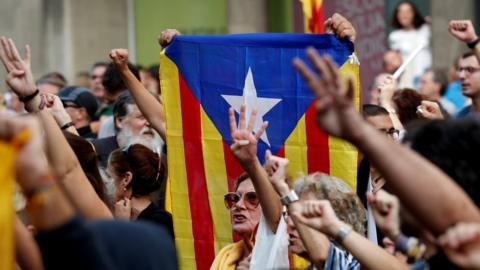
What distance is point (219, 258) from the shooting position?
21.0ft

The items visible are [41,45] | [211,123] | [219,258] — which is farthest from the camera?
[41,45]

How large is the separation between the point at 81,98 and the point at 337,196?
16.3 ft

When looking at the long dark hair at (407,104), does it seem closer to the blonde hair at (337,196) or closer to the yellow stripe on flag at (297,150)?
the yellow stripe on flag at (297,150)

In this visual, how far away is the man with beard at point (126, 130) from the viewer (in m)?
9.27

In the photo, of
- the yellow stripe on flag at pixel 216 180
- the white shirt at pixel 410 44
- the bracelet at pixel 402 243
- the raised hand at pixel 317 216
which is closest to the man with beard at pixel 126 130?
the yellow stripe on flag at pixel 216 180

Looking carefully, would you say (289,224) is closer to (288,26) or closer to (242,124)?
(242,124)

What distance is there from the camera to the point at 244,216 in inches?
256

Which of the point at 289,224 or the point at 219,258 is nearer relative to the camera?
the point at 289,224

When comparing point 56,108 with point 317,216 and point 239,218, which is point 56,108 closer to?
point 239,218

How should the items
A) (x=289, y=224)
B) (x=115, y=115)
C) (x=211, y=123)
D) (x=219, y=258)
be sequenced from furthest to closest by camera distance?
(x=115, y=115), (x=211, y=123), (x=219, y=258), (x=289, y=224)

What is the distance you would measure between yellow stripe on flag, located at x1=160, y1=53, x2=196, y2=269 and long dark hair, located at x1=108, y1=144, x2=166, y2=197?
11 cm

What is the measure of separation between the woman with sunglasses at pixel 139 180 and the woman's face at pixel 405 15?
6660mm

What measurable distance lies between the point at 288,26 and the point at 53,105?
10805 millimetres

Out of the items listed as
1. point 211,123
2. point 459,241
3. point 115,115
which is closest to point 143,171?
point 211,123
